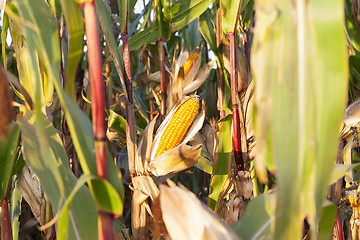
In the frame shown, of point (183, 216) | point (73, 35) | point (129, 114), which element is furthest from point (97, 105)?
point (129, 114)

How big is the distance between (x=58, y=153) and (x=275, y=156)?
0.45 meters

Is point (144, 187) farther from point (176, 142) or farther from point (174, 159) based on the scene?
point (176, 142)

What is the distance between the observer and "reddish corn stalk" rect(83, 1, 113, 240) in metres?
0.63

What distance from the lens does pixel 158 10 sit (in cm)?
147

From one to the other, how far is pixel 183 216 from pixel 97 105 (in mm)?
253

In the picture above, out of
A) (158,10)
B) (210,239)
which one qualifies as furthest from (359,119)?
(210,239)

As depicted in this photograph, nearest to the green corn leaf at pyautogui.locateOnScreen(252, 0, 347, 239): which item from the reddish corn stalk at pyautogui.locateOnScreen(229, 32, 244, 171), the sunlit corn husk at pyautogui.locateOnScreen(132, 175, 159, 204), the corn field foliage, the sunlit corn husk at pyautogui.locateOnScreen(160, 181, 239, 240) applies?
the corn field foliage

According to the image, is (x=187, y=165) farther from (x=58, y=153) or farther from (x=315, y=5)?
(x=315, y=5)

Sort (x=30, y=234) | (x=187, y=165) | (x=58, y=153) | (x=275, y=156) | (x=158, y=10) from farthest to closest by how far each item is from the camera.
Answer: (x=30, y=234)
(x=158, y=10)
(x=187, y=165)
(x=58, y=153)
(x=275, y=156)

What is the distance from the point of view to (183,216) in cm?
69

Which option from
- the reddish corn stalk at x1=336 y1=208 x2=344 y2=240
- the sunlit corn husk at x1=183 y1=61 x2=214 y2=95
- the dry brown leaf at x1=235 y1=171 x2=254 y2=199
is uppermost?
the sunlit corn husk at x1=183 y1=61 x2=214 y2=95

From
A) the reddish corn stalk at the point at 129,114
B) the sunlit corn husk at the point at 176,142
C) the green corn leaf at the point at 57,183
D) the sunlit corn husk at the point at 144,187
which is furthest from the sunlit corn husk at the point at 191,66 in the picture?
the green corn leaf at the point at 57,183

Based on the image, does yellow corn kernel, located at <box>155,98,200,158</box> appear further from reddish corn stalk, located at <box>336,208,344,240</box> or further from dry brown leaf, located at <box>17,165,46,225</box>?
reddish corn stalk, located at <box>336,208,344,240</box>

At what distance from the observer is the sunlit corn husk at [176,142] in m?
1.19
